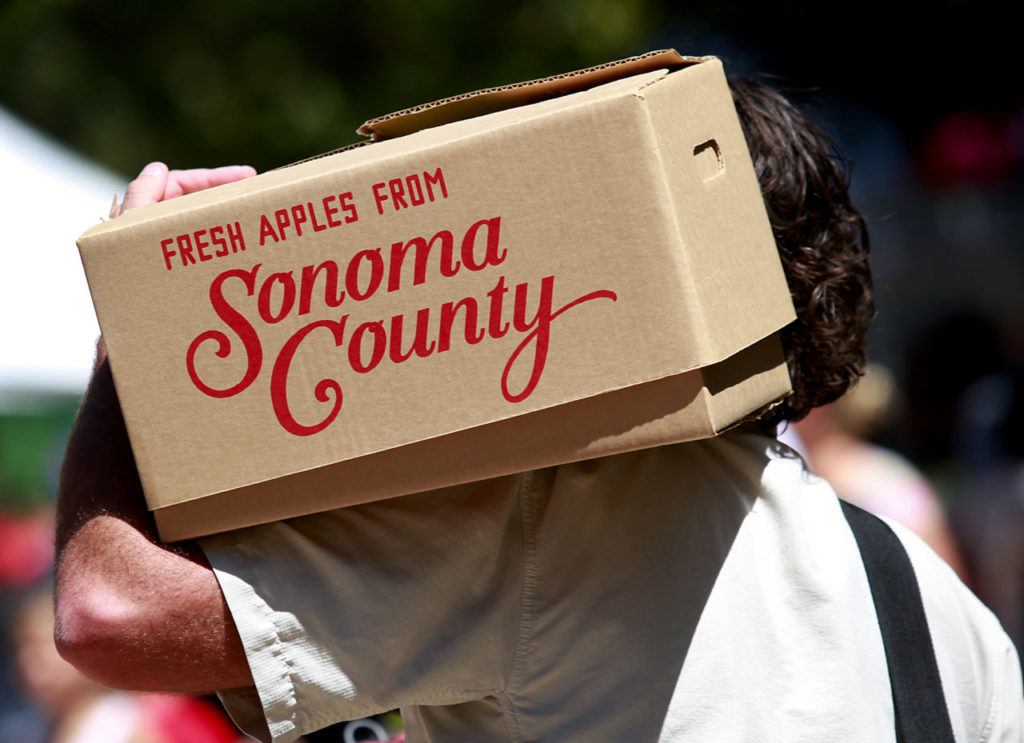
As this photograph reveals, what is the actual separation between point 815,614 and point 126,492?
0.74 metres

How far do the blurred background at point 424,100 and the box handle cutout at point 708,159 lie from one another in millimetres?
4246

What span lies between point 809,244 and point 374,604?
0.65 meters

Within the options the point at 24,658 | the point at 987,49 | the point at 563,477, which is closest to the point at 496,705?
the point at 563,477

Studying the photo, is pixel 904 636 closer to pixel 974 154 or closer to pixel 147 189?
pixel 147 189

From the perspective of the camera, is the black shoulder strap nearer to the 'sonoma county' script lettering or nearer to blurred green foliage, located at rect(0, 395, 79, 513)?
the 'sonoma county' script lettering

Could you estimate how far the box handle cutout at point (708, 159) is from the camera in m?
1.06

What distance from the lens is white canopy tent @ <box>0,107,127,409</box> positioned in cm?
478

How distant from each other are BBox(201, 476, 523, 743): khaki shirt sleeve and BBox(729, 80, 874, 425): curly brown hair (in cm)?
39

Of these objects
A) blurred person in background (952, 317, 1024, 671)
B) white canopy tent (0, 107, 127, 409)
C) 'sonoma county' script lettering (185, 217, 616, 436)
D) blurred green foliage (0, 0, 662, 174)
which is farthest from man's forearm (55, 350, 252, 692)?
blurred green foliage (0, 0, 662, 174)

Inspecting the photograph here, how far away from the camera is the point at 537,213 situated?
1.01 m

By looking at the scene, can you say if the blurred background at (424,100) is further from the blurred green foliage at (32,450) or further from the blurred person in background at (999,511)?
the blurred person in background at (999,511)

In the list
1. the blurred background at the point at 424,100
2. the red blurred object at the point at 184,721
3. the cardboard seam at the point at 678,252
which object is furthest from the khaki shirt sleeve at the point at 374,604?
the blurred background at the point at 424,100

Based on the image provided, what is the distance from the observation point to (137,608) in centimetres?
104

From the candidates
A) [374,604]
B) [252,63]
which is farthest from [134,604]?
[252,63]
